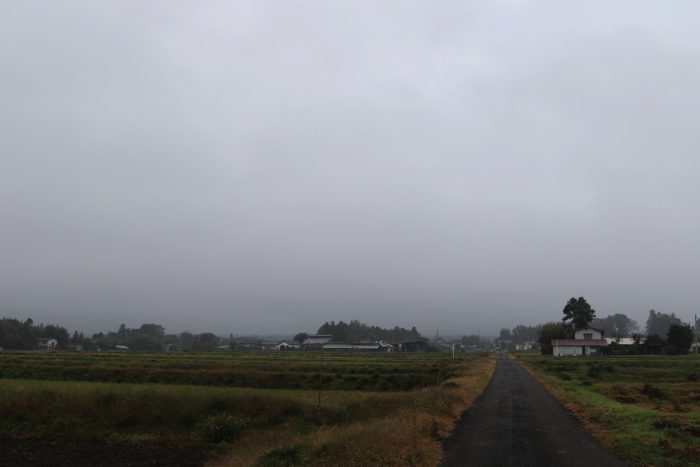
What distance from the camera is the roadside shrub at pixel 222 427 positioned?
2566cm

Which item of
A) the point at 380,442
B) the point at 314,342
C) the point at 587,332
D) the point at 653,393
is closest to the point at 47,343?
the point at 314,342

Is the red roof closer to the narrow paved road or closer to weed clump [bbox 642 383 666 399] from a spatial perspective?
weed clump [bbox 642 383 666 399]

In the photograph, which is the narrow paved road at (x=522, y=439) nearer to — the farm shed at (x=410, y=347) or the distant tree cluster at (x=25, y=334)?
the farm shed at (x=410, y=347)

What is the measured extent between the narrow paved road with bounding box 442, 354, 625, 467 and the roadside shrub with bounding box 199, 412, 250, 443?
1088 centimetres

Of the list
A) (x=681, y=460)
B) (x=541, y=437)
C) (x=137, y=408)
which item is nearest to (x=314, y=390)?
(x=137, y=408)

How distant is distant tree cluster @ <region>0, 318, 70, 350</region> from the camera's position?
15138 cm

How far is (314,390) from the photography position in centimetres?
4238

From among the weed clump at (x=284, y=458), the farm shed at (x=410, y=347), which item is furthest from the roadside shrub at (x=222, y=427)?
the farm shed at (x=410, y=347)

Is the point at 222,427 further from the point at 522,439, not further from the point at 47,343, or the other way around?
the point at 47,343

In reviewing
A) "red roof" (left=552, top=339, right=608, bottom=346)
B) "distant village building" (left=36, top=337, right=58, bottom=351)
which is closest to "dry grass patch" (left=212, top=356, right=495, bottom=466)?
"red roof" (left=552, top=339, right=608, bottom=346)

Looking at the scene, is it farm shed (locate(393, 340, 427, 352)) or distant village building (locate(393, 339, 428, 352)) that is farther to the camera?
farm shed (locate(393, 340, 427, 352))

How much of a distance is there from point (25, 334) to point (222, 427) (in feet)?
529

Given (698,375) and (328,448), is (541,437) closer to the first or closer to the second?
(328,448)

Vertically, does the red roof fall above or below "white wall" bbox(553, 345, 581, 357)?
above
